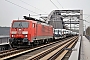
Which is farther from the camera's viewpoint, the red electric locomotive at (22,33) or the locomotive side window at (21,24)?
the locomotive side window at (21,24)

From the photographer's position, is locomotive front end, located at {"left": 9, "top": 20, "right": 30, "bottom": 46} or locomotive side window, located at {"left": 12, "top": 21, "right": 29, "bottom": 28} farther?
locomotive side window, located at {"left": 12, "top": 21, "right": 29, "bottom": 28}

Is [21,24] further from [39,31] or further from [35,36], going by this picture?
[39,31]

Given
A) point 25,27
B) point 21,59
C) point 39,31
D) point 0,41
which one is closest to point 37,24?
point 39,31

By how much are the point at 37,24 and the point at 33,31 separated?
251 cm

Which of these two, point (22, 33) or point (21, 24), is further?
point (21, 24)

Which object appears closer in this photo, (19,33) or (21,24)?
(19,33)

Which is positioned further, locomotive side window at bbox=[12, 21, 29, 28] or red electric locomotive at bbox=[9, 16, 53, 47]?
→ locomotive side window at bbox=[12, 21, 29, 28]

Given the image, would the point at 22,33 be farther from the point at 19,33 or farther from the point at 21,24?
the point at 21,24

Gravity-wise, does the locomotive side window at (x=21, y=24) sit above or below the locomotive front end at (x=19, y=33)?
above

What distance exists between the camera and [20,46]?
24.1 m

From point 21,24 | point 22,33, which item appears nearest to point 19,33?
point 22,33

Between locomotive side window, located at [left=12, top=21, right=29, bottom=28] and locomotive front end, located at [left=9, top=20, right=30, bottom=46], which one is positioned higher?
locomotive side window, located at [left=12, top=21, right=29, bottom=28]

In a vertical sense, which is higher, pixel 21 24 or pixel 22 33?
pixel 21 24

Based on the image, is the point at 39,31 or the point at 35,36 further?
the point at 39,31
